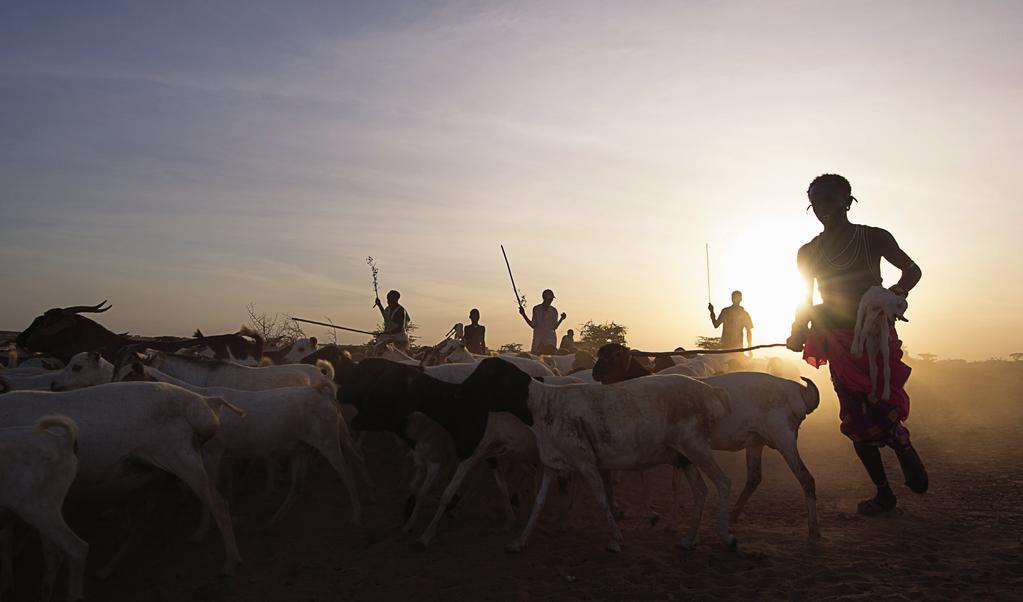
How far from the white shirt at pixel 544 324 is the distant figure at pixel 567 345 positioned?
380cm

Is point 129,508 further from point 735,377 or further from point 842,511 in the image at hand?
point 842,511

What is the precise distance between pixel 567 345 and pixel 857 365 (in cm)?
1416

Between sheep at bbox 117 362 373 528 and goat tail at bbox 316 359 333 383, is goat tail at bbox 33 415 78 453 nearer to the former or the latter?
sheep at bbox 117 362 373 528

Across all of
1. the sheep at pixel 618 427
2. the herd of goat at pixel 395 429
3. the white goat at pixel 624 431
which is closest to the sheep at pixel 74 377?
the herd of goat at pixel 395 429

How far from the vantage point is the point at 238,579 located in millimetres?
6848

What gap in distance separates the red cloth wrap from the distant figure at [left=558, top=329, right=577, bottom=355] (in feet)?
39.6

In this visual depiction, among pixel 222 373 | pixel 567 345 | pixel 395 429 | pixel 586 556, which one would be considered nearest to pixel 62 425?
pixel 395 429

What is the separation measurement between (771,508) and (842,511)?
760mm

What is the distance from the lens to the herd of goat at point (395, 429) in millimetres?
6184

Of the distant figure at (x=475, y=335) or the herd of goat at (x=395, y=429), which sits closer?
the herd of goat at (x=395, y=429)

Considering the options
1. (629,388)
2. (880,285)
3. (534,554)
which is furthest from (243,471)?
(880,285)

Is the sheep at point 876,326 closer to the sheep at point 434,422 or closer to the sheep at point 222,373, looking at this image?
the sheep at point 434,422

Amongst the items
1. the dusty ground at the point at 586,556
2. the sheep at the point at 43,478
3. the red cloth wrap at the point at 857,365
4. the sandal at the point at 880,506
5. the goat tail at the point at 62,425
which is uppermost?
the red cloth wrap at the point at 857,365

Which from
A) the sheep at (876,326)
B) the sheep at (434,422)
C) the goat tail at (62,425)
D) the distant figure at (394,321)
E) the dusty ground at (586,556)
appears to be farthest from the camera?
the distant figure at (394,321)
